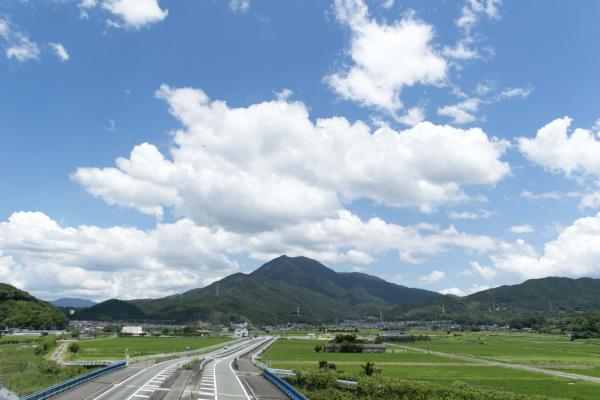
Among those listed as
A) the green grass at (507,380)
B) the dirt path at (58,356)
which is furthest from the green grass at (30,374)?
the green grass at (507,380)

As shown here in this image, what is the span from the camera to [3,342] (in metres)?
164

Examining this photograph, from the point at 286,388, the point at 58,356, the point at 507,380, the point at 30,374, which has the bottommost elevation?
the point at 507,380

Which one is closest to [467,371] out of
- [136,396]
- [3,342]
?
[136,396]

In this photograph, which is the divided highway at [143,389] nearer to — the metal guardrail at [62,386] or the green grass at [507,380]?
the metal guardrail at [62,386]

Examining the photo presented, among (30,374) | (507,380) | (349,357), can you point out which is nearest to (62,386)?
(30,374)

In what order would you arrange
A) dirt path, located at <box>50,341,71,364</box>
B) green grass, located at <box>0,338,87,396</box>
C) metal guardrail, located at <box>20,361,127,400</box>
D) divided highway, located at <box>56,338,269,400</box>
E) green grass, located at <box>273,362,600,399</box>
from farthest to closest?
dirt path, located at <box>50,341,71,364</box> < green grass, located at <box>273,362,600,399</box> < green grass, located at <box>0,338,87,396</box> < divided highway, located at <box>56,338,269,400</box> < metal guardrail, located at <box>20,361,127,400</box>

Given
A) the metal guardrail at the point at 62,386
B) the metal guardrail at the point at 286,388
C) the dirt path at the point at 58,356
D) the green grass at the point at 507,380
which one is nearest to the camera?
the metal guardrail at the point at 62,386

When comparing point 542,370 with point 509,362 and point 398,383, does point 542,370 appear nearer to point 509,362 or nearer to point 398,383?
point 509,362

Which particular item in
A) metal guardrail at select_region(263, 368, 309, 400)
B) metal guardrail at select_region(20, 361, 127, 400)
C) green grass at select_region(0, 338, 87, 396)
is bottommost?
green grass at select_region(0, 338, 87, 396)

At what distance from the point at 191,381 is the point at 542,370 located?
80.2 metres

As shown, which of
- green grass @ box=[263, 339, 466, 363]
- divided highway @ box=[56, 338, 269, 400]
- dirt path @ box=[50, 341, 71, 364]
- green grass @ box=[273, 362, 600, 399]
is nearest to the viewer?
divided highway @ box=[56, 338, 269, 400]

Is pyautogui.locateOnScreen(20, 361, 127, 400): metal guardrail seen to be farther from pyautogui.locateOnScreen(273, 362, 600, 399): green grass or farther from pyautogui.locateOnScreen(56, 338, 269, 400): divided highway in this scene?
pyautogui.locateOnScreen(273, 362, 600, 399): green grass

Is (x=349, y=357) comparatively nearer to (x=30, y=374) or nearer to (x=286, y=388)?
Result: (x=30, y=374)

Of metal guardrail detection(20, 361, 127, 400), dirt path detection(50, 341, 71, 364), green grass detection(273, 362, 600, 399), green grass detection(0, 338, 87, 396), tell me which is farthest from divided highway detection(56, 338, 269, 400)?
dirt path detection(50, 341, 71, 364)
